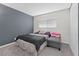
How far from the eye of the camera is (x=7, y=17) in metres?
2.98

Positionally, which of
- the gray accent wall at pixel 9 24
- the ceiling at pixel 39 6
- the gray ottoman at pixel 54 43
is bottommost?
the gray ottoman at pixel 54 43

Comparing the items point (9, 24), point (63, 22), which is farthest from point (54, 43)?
point (9, 24)

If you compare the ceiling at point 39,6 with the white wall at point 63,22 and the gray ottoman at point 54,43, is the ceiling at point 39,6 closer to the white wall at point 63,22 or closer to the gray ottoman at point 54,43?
the white wall at point 63,22

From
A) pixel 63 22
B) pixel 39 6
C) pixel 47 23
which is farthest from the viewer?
pixel 47 23

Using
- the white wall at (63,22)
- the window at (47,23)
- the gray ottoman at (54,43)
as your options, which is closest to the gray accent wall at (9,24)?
the window at (47,23)

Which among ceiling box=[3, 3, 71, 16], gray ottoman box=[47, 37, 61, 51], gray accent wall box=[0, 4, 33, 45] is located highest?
ceiling box=[3, 3, 71, 16]

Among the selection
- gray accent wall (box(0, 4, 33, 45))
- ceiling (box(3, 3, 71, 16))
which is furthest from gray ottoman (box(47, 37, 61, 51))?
gray accent wall (box(0, 4, 33, 45))

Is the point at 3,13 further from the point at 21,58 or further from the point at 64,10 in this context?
the point at 64,10

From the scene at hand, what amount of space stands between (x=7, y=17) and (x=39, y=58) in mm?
3244

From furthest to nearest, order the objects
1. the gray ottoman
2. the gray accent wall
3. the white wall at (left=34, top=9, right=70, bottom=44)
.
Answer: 1. the white wall at (left=34, top=9, right=70, bottom=44)
2. the gray accent wall
3. the gray ottoman

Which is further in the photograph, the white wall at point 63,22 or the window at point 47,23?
the window at point 47,23

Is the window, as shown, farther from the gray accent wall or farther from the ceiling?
the gray accent wall

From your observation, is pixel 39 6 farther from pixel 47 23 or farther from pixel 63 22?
pixel 63 22

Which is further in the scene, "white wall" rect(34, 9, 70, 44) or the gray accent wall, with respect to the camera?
"white wall" rect(34, 9, 70, 44)
